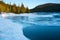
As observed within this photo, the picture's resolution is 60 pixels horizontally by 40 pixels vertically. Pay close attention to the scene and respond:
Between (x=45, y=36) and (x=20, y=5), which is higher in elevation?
(x=20, y=5)

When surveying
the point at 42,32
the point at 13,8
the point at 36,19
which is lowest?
the point at 42,32

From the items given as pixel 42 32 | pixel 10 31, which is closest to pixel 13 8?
pixel 10 31

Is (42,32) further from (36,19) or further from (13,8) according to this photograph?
(13,8)

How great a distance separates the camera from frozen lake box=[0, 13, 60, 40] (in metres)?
1.32

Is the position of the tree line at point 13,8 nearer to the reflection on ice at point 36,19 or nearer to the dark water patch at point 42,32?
the reflection on ice at point 36,19

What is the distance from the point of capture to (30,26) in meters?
1.35

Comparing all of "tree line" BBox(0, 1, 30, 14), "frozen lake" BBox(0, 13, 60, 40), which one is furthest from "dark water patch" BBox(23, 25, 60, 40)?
"tree line" BBox(0, 1, 30, 14)

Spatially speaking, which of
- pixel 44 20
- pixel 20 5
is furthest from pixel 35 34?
pixel 20 5

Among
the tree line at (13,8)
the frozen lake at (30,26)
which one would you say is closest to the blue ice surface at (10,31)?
the frozen lake at (30,26)

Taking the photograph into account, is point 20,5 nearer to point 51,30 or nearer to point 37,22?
point 37,22

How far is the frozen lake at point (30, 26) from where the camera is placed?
1.32 m

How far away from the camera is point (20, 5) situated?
1.41m

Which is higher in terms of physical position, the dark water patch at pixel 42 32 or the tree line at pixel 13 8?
the tree line at pixel 13 8

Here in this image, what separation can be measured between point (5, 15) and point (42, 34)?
1.46ft
